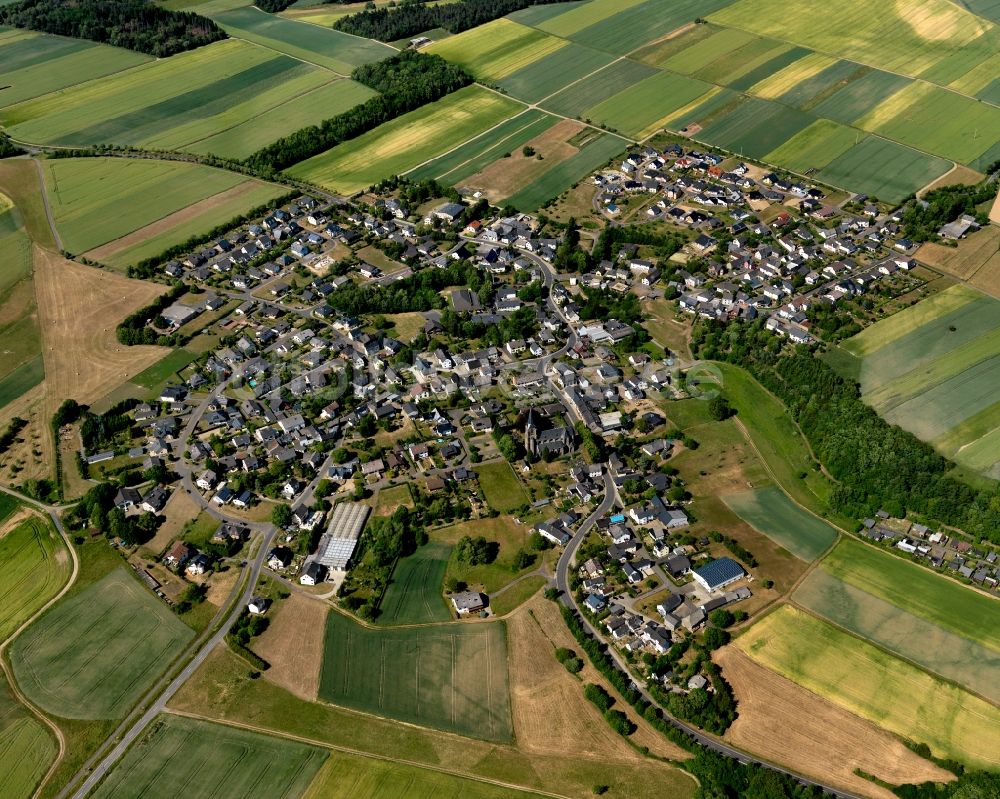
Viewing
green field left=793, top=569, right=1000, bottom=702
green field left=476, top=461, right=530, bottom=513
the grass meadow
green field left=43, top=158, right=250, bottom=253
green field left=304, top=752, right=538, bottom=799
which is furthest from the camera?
green field left=43, top=158, right=250, bottom=253

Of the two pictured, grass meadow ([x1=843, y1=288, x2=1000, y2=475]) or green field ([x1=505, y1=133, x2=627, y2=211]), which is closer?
grass meadow ([x1=843, y1=288, x2=1000, y2=475])

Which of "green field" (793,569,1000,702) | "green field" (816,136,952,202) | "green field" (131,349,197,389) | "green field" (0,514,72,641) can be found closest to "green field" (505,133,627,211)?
"green field" (816,136,952,202)

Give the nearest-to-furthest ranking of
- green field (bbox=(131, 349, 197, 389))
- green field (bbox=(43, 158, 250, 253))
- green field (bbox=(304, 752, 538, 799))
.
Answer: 1. green field (bbox=(304, 752, 538, 799))
2. green field (bbox=(131, 349, 197, 389))
3. green field (bbox=(43, 158, 250, 253))

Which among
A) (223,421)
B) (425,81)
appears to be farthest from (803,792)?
(425,81)

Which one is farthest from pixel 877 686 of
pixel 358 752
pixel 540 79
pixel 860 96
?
pixel 540 79

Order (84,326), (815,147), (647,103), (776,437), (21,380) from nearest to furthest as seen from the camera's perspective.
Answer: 1. (776,437)
2. (21,380)
3. (84,326)
4. (815,147)
5. (647,103)

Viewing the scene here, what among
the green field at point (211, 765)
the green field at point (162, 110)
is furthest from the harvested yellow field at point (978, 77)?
the green field at point (211, 765)

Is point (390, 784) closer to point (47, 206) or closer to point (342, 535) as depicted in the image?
point (342, 535)

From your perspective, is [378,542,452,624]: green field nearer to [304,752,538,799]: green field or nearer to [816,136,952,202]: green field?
[304,752,538,799]: green field
